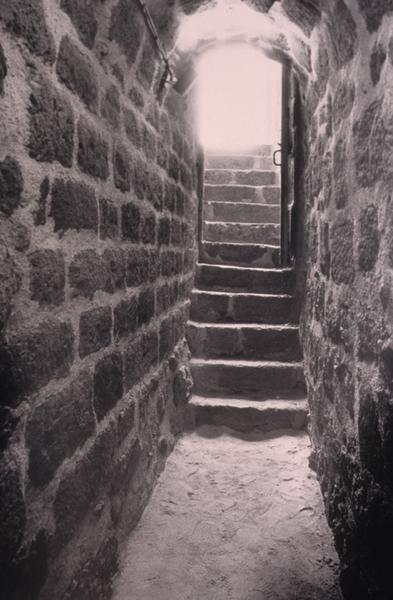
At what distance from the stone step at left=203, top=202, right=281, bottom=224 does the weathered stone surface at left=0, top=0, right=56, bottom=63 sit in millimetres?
3528

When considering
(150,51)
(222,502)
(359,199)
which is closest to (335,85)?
(359,199)

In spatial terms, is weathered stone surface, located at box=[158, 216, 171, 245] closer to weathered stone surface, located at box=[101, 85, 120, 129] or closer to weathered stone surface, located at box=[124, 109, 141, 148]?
weathered stone surface, located at box=[124, 109, 141, 148]

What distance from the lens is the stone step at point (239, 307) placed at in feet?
10.7

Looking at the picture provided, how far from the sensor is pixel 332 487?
179 cm

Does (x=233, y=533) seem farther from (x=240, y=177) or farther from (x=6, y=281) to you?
(x=240, y=177)

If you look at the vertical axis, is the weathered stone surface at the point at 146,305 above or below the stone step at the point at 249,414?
above

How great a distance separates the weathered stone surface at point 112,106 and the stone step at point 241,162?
3.87 meters

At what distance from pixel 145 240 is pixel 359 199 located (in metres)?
0.93

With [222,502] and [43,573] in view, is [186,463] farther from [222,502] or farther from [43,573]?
[43,573]

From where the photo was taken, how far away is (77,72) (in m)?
1.20

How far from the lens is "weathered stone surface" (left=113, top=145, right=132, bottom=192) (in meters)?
1.54

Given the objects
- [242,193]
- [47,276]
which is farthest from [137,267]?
[242,193]

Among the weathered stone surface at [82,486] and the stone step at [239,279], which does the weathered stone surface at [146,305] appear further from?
the stone step at [239,279]

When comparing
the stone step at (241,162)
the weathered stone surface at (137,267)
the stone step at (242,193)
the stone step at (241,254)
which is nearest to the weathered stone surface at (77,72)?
the weathered stone surface at (137,267)
